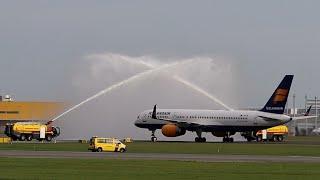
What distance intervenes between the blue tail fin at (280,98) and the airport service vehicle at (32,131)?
108 feet

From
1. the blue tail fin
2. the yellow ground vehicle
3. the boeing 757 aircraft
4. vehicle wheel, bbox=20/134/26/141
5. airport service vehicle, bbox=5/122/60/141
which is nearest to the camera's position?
the boeing 757 aircraft

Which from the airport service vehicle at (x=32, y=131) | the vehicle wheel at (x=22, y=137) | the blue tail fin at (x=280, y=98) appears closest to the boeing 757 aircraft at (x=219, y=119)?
the blue tail fin at (x=280, y=98)

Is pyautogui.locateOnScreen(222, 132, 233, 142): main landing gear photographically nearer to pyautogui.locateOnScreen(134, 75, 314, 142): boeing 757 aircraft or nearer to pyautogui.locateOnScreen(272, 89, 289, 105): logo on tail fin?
pyautogui.locateOnScreen(134, 75, 314, 142): boeing 757 aircraft

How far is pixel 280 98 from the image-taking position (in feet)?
431

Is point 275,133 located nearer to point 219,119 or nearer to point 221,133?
point 221,133

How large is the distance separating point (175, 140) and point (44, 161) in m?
73.2

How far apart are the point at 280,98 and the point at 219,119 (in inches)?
390

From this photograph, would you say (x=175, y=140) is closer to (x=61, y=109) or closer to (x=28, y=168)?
(x=61, y=109)

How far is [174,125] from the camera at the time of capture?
13238cm

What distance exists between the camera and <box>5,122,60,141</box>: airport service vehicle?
433 feet

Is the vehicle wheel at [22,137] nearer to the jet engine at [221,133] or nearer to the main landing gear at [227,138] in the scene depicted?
the jet engine at [221,133]

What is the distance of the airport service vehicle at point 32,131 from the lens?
132 m

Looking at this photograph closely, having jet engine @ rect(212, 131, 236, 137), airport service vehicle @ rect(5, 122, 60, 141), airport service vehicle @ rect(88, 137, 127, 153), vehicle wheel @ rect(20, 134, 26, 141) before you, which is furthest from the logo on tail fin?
airport service vehicle @ rect(88, 137, 127, 153)

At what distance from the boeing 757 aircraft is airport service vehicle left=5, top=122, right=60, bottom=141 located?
13.6 m
